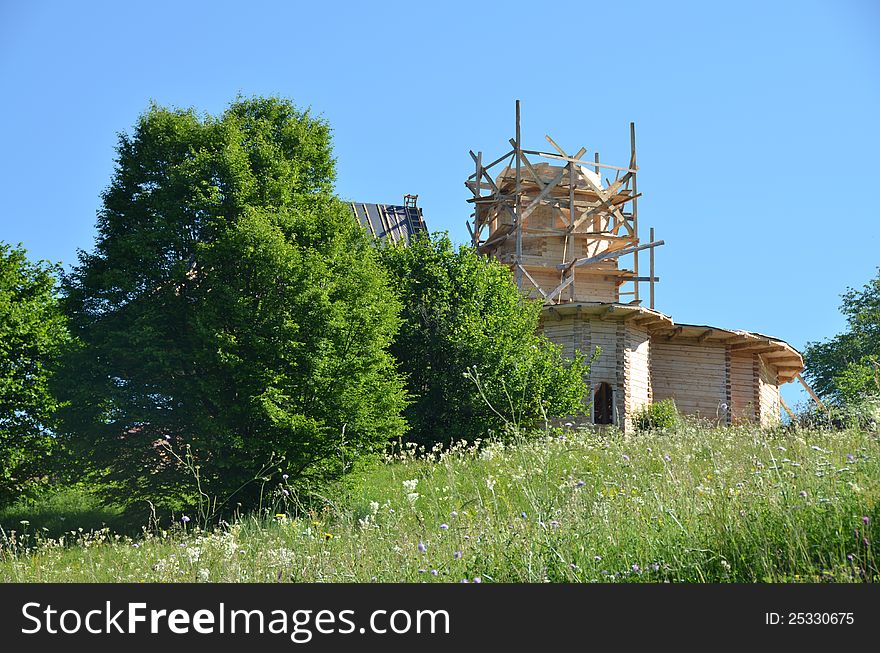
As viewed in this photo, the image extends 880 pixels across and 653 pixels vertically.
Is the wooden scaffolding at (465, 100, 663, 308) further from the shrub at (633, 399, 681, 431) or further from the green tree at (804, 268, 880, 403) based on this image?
the green tree at (804, 268, 880, 403)

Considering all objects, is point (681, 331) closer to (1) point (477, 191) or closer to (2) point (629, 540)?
(1) point (477, 191)

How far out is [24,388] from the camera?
84.4 ft

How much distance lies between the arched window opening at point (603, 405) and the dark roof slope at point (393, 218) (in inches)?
477

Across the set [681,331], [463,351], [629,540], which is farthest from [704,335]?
[629,540]

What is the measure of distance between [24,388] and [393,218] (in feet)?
62.8

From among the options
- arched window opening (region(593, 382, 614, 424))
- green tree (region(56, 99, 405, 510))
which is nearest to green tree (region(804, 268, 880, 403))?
arched window opening (region(593, 382, 614, 424))

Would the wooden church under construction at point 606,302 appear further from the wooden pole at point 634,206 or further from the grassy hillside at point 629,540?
the grassy hillside at point 629,540

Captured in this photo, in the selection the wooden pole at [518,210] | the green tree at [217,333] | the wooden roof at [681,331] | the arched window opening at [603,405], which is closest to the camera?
the green tree at [217,333]

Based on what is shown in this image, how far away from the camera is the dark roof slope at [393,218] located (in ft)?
127

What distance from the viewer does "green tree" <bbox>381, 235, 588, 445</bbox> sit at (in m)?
24.3

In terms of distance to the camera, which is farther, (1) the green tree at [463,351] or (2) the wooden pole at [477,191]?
(2) the wooden pole at [477,191]

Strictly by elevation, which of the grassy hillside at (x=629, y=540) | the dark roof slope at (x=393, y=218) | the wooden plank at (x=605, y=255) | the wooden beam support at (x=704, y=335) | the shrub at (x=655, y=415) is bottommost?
the grassy hillside at (x=629, y=540)

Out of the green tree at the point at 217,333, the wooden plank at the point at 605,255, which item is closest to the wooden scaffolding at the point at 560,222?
the wooden plank at the point at 605,255
